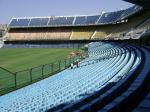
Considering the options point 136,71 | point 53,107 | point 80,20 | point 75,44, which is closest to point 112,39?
point 75,44

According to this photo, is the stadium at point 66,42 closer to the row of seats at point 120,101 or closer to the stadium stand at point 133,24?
the stadium stand at point 133,24

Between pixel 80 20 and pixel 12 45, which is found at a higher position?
pixel 80 20

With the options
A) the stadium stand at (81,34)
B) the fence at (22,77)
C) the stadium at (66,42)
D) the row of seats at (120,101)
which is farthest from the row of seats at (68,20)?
the row of seats at (120,101)

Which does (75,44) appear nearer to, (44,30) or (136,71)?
(44,30)

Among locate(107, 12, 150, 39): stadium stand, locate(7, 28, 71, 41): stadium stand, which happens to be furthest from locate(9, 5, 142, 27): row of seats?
locate(107, 12, 150, 39): stadium stand

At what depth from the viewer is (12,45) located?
2611 inches

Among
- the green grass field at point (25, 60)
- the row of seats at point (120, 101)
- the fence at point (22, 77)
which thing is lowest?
the green grass field at point (25, 60)

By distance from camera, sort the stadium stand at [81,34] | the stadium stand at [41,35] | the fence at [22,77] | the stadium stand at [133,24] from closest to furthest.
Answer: the fence at [22,77]
the stadium stand at [133,24]
the stadium stand at [81,34]
the stadium stand at [41,35]

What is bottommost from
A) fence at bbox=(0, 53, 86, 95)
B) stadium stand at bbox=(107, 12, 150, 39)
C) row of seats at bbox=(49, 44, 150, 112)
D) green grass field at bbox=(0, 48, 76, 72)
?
green grass field at bbox=(0, 48, 76, 72)

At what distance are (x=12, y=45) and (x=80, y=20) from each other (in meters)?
16.6

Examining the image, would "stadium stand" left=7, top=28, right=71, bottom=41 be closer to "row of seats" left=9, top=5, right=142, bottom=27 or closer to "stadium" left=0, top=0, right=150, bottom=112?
"stadium" left=0, top=0, right=150, bottom=112

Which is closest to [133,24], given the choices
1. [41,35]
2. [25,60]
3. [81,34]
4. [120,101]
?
[81,34]

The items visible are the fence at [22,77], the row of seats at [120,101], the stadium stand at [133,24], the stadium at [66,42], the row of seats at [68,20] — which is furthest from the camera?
the row of seats at [68,20]

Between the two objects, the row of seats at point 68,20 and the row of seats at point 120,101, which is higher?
the row of seats at point 68,20
